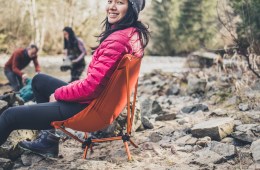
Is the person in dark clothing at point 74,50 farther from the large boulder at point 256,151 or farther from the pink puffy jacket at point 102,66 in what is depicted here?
the large boulder at point 256,151

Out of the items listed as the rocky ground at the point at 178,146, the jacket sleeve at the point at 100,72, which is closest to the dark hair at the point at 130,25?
the jacket sleeve at the point at 100,72

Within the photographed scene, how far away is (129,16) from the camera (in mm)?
2979

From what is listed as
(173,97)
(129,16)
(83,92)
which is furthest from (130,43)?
(173,97)

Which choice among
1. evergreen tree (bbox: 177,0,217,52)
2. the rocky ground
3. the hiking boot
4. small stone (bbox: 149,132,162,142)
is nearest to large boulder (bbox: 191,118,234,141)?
the rocky ground

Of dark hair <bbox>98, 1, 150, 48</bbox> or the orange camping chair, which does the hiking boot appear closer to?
the orange camping chair

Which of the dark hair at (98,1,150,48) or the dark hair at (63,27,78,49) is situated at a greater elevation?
the dark hair at (98,1,150,48)

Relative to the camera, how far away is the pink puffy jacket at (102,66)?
281 centimetres

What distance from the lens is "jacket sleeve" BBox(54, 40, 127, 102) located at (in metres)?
2.81

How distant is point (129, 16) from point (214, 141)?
5.09ft

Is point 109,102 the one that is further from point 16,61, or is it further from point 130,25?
point 16,61

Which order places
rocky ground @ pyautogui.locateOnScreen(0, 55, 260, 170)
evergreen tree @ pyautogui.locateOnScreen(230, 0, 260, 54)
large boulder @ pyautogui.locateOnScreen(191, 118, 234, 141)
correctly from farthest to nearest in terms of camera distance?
evergreen tree @ pyautogui.locateOnScreen(230, 0, 260, 54), large boulder @ pyautogui.locateOnScreen(191, 118, 234, 141), rocky ground @ pyautogui.locateOnScreen(0, 55, 260, 170)

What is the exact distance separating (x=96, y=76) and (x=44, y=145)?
933mm

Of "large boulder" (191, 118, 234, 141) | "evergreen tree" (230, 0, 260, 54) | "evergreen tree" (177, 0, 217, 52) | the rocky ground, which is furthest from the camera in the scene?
"evergreen tree" (177, 0, 217, 52)

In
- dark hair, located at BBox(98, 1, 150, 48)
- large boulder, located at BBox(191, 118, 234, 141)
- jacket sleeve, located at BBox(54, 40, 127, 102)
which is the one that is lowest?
large boulder, located at BBox(191, 118, 234, 141)
